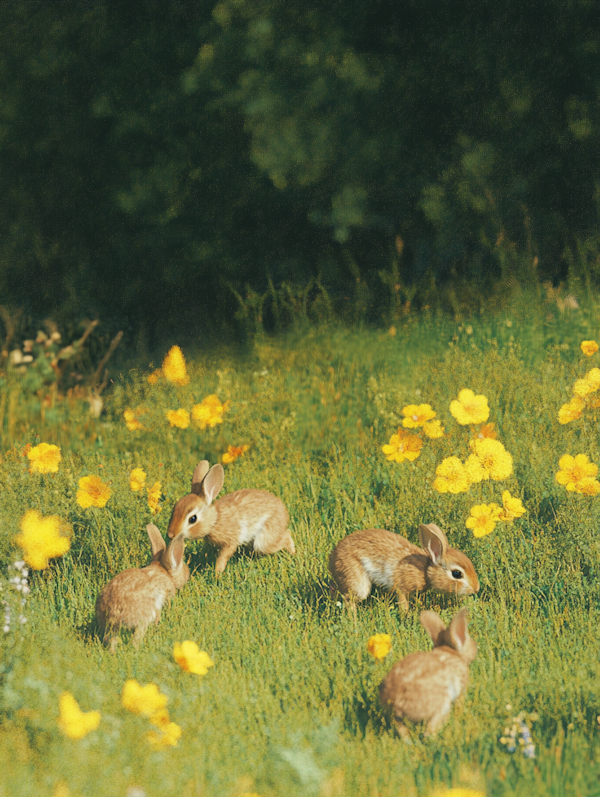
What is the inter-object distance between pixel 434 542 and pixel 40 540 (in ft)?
6.19

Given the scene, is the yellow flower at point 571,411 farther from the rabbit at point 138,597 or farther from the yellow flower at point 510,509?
the rabbit at point 138,597

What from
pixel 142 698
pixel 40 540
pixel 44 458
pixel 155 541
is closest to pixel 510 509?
pixel 155 541

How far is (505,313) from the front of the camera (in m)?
6.50

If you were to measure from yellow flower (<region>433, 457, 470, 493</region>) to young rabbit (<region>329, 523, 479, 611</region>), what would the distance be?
1.24 ft

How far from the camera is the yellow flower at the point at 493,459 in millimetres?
3924

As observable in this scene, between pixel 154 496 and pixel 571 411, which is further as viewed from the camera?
pixel 571 411

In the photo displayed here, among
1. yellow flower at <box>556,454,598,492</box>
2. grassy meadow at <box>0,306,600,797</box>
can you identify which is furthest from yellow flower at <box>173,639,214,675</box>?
yellow flower at <box>556,454,598,492</box>

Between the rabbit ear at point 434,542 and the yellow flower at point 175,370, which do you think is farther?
the yellow flower at point 175,370

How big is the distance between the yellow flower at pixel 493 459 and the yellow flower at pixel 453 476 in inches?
4.4

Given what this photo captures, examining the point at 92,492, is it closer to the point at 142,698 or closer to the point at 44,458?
the point at 44,458

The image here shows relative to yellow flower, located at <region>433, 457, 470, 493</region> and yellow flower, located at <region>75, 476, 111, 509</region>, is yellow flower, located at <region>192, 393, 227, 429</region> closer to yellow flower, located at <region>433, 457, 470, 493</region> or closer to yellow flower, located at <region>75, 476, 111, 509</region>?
yellow flower, located at <region>75, 476, 111, 509</region>

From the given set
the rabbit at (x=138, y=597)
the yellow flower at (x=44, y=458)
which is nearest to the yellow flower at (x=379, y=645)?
the rabbit at (x=138, y=597)

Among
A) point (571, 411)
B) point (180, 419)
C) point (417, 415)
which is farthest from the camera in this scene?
point (180, 419)

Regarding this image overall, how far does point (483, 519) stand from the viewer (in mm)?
3752
